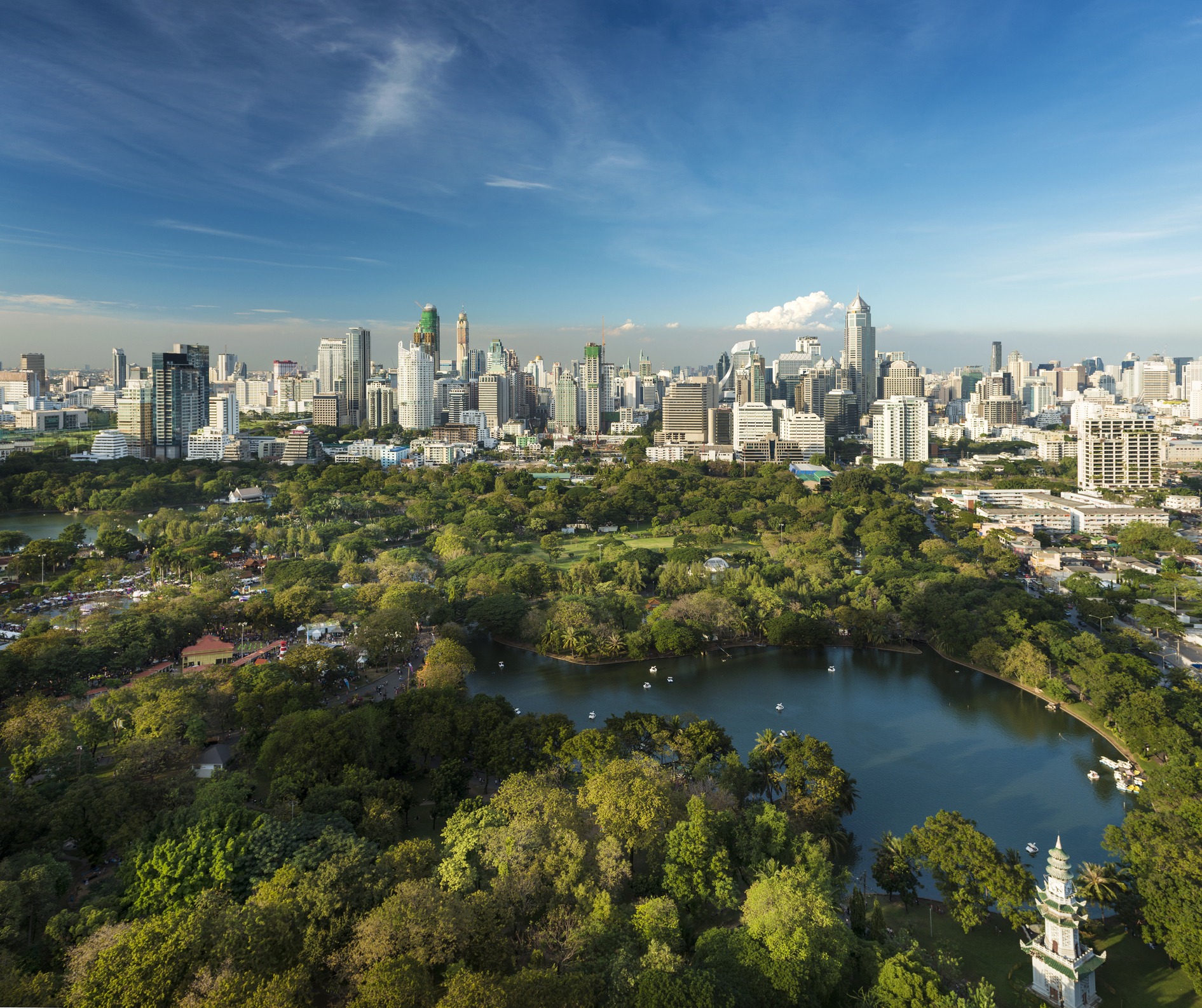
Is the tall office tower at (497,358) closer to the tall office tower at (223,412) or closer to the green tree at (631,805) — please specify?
the tall office tower at (223,412)

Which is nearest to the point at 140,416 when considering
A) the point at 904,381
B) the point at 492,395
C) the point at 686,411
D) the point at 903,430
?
the point at 492,395

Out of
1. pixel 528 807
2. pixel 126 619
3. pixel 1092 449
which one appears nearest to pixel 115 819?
pixel 528 807

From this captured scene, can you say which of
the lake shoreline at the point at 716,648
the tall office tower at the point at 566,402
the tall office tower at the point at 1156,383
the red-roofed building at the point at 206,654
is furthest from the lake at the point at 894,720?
the tall office tower at the point at 1156,383

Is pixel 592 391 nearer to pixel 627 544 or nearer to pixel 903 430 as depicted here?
pixel 903 430

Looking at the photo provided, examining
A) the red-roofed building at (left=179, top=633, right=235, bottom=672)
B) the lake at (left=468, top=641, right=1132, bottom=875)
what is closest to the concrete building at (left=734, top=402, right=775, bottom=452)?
the lake at (left=468, top=641, right=1132, bottom=875)

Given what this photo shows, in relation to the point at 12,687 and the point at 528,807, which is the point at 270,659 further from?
the point at 528,807

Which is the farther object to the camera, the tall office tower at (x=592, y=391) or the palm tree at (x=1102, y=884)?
the tall office tower at (x=592, y=391)
